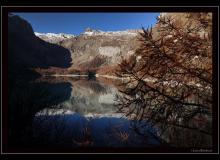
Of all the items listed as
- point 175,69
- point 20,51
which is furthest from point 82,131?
point 175,69

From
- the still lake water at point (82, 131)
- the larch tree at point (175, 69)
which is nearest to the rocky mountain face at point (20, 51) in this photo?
the still lake water at point (82, 131)

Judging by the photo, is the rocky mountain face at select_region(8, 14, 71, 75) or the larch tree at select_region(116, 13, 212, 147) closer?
the larch tree at select_region(116, 13, 212, 147)

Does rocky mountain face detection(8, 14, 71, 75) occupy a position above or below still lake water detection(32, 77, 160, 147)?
above

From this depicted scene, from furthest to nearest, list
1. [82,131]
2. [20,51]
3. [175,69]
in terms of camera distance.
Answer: [82,131] → [20,51] → [175,69]

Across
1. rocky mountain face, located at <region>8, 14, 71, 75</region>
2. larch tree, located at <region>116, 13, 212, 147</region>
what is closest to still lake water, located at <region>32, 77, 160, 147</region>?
rocky mountain face, located at <region>8, 14, 71, 75</region>

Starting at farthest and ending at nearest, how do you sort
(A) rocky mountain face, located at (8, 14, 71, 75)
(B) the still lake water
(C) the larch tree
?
(B) the still lake water, (A) rocky mountain face, located at (8, 14, 71, 75), (C) the larch tree

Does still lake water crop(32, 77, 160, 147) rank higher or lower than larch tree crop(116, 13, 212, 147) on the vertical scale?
lower

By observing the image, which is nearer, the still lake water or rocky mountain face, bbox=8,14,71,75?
rocky mountain face, bbox=8,14,71,75

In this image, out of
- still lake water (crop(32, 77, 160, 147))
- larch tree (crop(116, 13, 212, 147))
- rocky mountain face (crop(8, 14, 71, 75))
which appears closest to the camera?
Result: larch tree (crop(116, 13, 212, 147))

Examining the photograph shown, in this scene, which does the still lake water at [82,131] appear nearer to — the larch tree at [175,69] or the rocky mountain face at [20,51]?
the rocky mountain face at [20,51]

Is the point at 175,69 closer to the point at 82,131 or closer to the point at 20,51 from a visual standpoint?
the point at 20,51

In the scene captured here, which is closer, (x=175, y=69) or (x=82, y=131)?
(x=175, y=69)

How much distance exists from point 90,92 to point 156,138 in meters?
10.8

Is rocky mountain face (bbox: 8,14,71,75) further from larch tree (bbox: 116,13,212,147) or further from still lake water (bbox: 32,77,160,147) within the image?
larch tree (bbox: 116,13,212,147)
